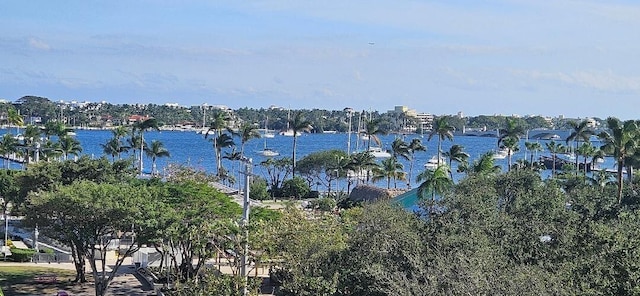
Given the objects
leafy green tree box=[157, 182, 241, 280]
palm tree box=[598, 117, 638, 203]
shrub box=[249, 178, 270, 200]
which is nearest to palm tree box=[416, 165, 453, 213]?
palm tree box=[598, 117, 638, 203]

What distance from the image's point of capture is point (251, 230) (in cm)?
2722

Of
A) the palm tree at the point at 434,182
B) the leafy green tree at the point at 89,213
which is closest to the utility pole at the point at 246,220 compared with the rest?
the leafy green tree at the point at 89,213

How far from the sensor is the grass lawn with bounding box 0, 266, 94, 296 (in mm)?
33625

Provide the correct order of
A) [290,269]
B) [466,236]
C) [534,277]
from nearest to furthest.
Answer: [534,277] → [466,236] → [290,269]

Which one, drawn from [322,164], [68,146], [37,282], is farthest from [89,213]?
[322,164]

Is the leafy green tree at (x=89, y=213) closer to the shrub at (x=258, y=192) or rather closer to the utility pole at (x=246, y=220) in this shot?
the utility pole at (x=246, y=220)

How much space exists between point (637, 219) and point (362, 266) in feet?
34.6

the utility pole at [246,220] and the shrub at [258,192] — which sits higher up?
the utility pole at [246,220]

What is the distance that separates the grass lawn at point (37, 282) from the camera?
33.6m

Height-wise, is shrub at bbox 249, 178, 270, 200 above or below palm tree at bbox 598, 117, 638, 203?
below

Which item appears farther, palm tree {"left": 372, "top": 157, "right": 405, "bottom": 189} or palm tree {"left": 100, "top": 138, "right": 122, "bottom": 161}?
palm tree {"left": 100, "top": 138, "right": 122, "bottom": 161}

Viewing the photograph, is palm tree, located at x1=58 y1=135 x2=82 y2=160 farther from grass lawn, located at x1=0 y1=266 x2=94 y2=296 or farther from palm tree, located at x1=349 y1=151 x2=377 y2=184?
grass lawn, located at x1=0 y1=266 x2=94 y2=296

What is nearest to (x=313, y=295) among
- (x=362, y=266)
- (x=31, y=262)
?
(x=362, y=266)

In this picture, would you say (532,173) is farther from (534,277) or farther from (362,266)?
(534,277)
